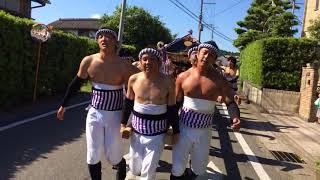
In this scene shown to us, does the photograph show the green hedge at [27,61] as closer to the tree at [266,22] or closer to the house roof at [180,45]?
the house roof at [180,45]

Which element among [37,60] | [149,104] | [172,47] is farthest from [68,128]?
[149,104]

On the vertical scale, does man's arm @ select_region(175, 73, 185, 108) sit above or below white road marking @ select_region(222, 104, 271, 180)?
above

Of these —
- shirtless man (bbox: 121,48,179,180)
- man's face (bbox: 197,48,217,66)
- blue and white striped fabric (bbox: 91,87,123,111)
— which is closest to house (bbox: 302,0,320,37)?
man's face (bbox: 197,48,217,66)

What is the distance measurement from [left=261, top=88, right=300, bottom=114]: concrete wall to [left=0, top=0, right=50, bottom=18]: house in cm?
1677

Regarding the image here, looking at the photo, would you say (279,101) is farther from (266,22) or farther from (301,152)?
(266,22)

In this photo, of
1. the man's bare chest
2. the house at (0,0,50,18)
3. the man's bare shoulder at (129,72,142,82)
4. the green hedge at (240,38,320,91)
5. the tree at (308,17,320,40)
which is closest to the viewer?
the man's bare shoulder at (129,72,142,82)

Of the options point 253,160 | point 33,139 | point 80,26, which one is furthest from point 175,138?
point 80,26

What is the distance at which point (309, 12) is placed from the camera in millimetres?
34781

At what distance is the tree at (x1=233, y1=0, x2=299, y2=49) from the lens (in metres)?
33.4

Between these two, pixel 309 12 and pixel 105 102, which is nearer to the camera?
pixel 105 102

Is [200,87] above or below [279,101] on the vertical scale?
above

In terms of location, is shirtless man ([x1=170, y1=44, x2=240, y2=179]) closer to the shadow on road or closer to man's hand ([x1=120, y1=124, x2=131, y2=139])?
man's hand ([x1=120, y1=124, x2=131, y2=139])

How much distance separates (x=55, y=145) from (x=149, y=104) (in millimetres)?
3918

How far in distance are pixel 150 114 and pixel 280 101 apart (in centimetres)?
1542
